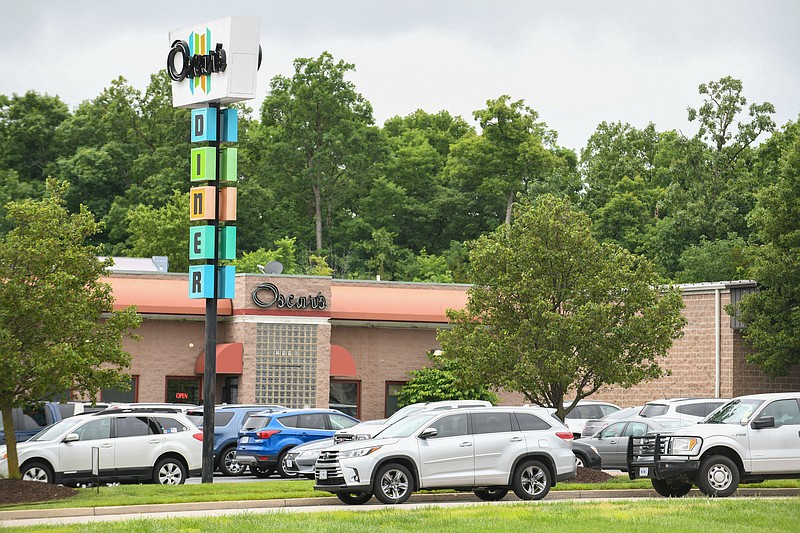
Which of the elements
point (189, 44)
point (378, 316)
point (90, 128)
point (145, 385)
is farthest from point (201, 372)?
point (90, 128)

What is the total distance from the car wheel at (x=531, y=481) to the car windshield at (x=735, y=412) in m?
3.27

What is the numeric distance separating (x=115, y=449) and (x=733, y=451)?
41.4 ft

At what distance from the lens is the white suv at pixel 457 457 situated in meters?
21.4

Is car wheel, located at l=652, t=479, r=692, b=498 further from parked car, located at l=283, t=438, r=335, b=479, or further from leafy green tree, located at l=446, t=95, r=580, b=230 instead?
leafy green tree, located at l=446, t=95, r=580, b=230

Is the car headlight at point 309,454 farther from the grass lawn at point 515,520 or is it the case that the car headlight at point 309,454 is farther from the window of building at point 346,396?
the window of building at point 346,396

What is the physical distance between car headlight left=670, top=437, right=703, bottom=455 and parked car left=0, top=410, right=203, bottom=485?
34.3 ft

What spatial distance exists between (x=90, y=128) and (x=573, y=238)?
58094mm

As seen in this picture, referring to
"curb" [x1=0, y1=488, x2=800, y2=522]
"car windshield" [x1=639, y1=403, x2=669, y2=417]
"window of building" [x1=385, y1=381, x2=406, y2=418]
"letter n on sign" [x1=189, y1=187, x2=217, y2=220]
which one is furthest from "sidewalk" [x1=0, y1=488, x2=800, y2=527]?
"window of building" [x1=385, y1=381, x2=406, y2=418]

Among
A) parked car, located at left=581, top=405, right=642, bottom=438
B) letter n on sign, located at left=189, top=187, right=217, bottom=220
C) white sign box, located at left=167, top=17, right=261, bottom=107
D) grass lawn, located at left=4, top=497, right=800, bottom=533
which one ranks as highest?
white sign box, located at left=167, top=17, right=261, bottom=107

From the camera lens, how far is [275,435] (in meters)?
29.8

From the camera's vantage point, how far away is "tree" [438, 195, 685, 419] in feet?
93.7

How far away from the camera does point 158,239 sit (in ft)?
228

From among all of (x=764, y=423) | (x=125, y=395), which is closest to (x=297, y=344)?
(x=125, y=395)

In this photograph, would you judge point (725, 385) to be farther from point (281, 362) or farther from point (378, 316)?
point (281, 362)
